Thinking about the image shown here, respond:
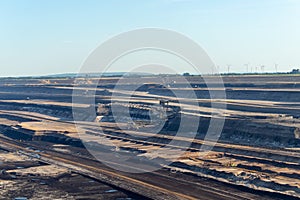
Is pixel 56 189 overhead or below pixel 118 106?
below

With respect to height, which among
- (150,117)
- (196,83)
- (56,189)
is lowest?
(56,189)

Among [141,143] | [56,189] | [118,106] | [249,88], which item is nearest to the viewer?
[56,189]

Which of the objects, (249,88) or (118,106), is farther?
(249,88)

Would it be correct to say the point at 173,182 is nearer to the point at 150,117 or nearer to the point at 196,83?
the point at 150,117

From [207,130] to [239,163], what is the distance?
20115mm

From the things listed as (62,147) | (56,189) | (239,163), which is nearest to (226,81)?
(62,147)

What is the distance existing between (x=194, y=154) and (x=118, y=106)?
4242 cm

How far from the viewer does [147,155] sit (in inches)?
2094

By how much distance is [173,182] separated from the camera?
1630 inches

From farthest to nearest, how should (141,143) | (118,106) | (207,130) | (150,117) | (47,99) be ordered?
(47,99), (118,106), (150,117), (207,130), (141,143)

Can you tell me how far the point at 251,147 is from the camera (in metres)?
54.7

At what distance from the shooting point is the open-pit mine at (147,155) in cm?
3881

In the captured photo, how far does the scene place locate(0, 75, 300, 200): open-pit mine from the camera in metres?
38.8

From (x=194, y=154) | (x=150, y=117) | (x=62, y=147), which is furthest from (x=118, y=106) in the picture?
(x=194, y=154)
